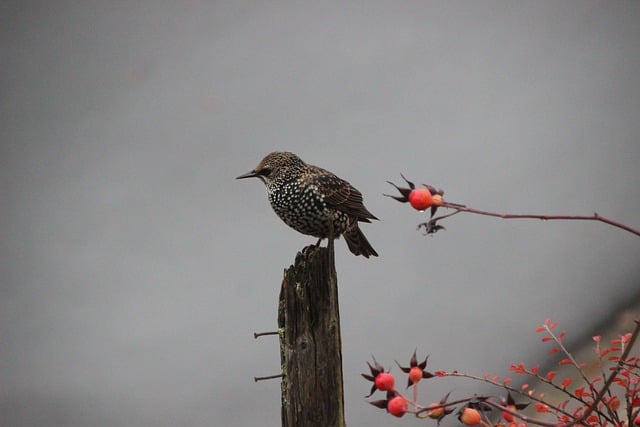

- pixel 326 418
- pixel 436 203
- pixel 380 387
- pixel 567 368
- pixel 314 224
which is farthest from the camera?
pixel 567 368

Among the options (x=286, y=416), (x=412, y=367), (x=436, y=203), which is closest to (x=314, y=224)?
(x=286, y=416)

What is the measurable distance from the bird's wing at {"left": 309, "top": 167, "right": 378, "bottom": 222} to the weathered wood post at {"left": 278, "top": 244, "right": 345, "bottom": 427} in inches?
29.3

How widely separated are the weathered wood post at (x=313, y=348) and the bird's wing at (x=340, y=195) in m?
0.74

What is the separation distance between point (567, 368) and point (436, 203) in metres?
3.16

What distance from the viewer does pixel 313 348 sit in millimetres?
2059

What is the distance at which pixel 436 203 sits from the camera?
4.21 feet

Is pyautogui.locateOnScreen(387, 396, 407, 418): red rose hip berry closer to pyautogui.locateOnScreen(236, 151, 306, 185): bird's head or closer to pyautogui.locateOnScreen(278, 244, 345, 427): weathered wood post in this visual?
pyautogui.locateOnScreen(278, 244, 345, 427): weathered wood post

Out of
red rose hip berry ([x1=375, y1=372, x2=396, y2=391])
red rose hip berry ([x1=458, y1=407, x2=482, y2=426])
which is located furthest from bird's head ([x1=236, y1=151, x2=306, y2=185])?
red rose hip berry ([x1=458, y1=407, x2=482, y2=426])

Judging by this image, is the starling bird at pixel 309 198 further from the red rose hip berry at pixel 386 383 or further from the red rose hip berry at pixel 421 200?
the red rose hip berry at pixel 421 200

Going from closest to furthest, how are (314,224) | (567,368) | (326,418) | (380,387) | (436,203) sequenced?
(436,203)
(380,387)
(326,418)
(314,224)
(567,368)

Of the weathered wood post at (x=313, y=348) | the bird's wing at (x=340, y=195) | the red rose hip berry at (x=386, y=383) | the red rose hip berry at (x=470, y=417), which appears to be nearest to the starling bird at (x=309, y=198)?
the bird's wing at (x=340, y=195)

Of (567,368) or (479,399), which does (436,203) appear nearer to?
(479,399)

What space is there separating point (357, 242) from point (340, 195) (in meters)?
0.31

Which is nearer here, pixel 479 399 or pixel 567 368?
pixel 479 399
